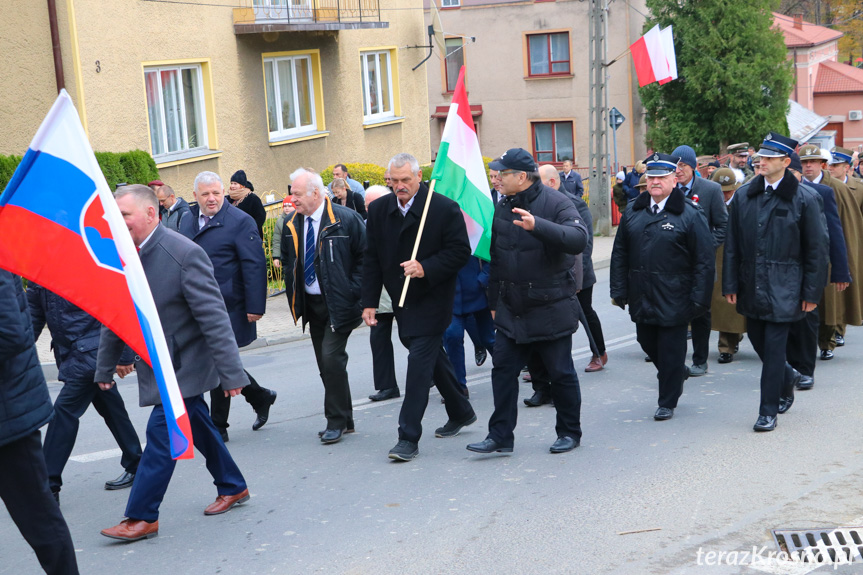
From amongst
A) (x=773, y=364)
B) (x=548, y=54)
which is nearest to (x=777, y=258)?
(x=773, y=364)

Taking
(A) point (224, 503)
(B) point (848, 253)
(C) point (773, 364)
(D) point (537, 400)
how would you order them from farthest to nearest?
(B) point (848, 253) → (D) point (537, 400) → (C) point (773, 364) → (A) point (224, 503)

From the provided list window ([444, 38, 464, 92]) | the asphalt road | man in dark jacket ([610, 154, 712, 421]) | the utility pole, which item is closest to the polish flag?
the utility pole

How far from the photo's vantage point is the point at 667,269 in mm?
7496

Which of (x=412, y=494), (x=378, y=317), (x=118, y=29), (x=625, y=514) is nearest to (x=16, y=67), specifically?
(x=118, y=29)

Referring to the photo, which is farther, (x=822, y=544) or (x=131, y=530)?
(x=131, y=530)

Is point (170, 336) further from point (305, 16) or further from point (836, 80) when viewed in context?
point (836, 80)

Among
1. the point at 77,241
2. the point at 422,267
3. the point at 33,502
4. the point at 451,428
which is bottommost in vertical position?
the point at 451,428

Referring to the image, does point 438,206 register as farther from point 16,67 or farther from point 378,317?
point 16,67

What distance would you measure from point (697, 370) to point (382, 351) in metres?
2.87

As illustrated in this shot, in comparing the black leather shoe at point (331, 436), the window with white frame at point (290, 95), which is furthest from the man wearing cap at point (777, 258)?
the window with white frame at point (290, 95)

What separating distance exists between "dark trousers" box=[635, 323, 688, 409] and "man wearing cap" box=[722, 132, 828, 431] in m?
0.54

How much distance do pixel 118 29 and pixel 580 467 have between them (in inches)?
495

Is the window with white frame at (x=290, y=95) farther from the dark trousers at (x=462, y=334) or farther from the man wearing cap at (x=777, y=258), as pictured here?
the man wearing cap at (x=777, y=258)

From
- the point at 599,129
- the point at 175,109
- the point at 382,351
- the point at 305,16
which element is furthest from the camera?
the point at 599,129
